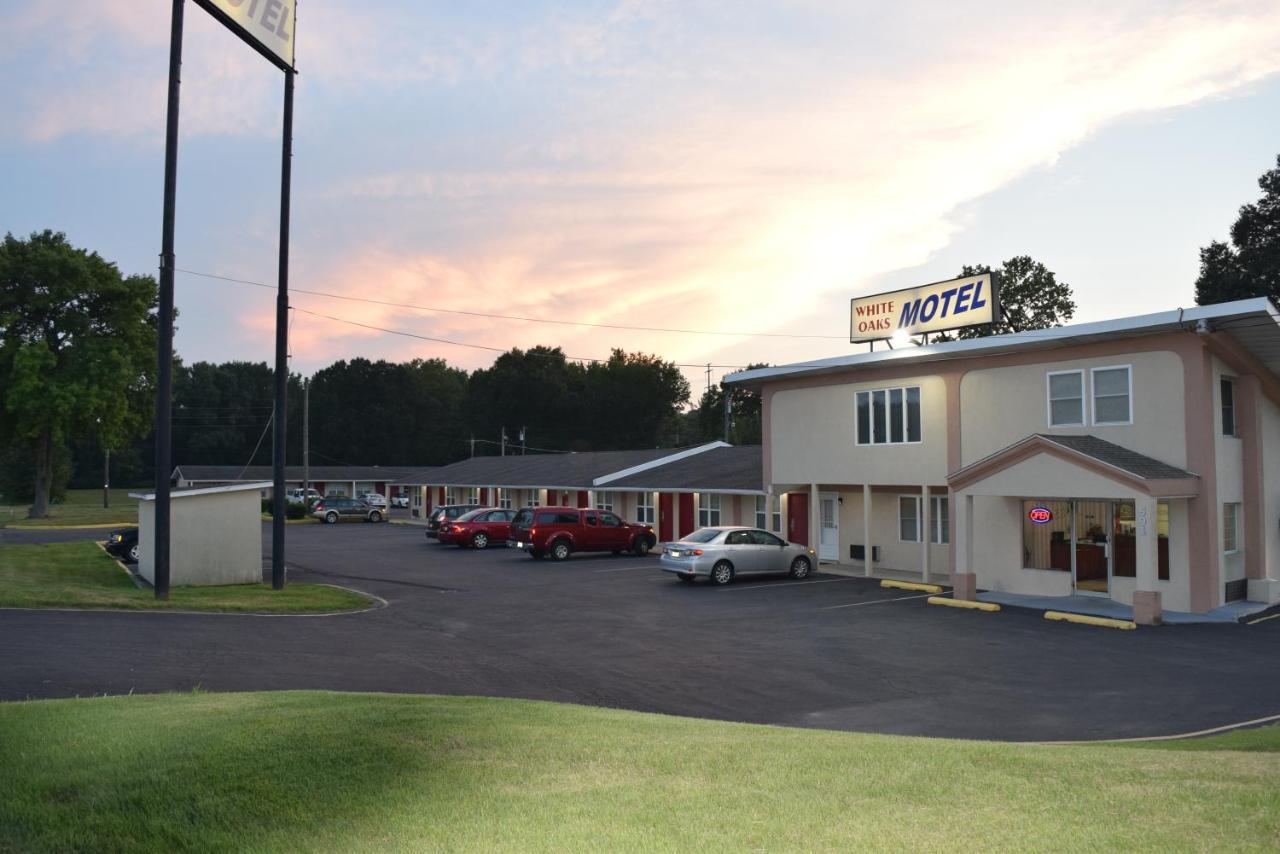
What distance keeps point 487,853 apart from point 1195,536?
19889 millimetres

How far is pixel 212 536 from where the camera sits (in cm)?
2500

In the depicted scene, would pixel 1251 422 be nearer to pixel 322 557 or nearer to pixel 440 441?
pixel 322 557

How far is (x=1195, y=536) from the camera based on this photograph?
2056 centimetres

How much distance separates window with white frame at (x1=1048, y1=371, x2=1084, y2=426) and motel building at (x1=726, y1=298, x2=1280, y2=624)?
0.03 m

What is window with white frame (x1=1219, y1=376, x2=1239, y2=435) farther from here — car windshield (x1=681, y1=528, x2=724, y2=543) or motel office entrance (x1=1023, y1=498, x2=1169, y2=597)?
car windshield (x1=681, y1=528, x2=724, y2=543)

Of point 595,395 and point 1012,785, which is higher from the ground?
point 595,395

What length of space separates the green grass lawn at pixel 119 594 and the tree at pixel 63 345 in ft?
111

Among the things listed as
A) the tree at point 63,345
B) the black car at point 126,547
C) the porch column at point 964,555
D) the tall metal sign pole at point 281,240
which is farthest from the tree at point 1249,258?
the tree at point 63,345

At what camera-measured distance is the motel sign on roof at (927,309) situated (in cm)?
2614

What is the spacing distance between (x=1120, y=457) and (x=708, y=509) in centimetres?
1836

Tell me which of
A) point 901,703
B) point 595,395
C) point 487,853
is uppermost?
point 595,395

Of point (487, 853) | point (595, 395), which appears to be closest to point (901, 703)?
point (487, 853)

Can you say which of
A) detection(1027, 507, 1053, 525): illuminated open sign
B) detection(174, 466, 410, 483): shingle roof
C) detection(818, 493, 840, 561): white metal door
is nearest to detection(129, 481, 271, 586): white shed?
detection(818, 493, 840, 561): white metal door

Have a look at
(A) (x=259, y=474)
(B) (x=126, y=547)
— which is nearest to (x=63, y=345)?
(A) (x=259, y=474)
